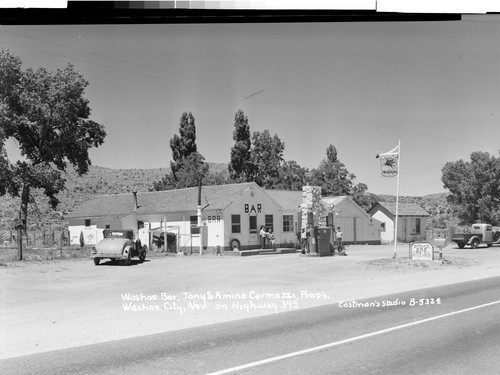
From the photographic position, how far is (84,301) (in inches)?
522

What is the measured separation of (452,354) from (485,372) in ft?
2.99

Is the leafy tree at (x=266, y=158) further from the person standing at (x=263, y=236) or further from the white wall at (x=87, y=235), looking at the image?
the white wall at (x=87, y=235)

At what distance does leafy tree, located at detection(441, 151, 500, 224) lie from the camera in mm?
45500

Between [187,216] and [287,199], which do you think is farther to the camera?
[287,199]

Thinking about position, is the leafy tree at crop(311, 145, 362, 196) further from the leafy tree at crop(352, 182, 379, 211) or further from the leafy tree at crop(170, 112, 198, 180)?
the leafy tree at crop(170, 112, 198, 180)

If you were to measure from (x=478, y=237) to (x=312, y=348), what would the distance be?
1296 inches

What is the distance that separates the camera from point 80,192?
45594 millimetres

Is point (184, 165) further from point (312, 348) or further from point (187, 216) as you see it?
point (312, 348)

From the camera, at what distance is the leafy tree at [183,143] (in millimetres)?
35844

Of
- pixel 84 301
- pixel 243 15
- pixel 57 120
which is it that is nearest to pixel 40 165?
pixel 57 120

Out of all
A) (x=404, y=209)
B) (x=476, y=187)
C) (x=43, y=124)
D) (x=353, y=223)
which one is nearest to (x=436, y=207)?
(x=404, y=209)

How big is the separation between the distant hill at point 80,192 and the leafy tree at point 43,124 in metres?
2.46

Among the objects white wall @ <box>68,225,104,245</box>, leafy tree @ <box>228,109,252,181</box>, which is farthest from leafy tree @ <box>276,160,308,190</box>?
white wall @ <box>68,225,104,245</box>

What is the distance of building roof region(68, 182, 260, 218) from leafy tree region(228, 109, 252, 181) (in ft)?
18.6
